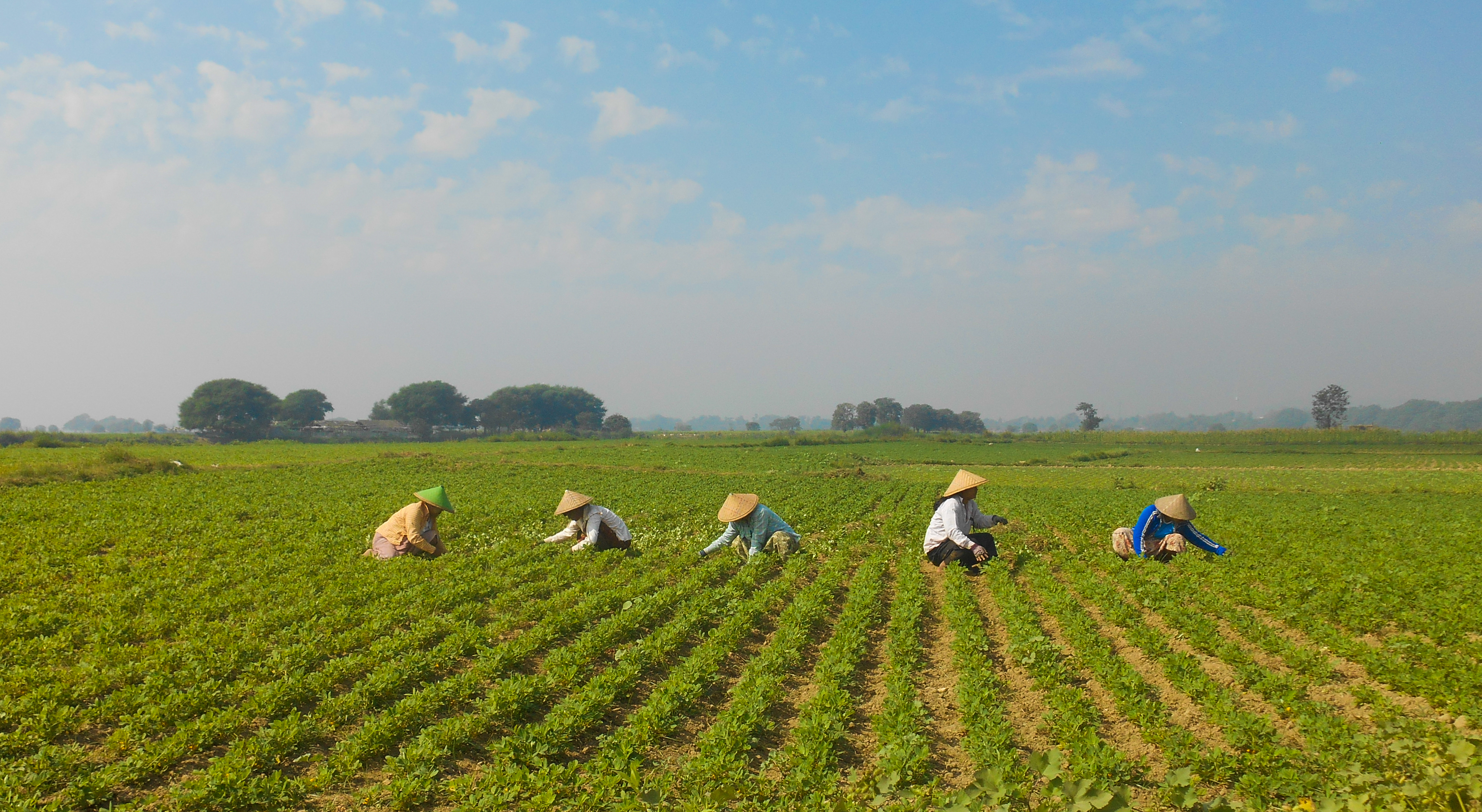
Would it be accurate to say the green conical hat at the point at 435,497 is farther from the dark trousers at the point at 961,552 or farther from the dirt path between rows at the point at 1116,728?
the dirt path between rows at the point at 1116,728

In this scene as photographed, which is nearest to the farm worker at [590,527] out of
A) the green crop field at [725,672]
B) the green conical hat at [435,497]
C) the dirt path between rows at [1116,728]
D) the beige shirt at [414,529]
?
the green crop field at [725,672]

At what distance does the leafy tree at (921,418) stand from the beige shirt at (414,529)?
577ft

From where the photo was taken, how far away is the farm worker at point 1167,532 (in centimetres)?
1270

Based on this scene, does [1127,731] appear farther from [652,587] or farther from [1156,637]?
[652,587]

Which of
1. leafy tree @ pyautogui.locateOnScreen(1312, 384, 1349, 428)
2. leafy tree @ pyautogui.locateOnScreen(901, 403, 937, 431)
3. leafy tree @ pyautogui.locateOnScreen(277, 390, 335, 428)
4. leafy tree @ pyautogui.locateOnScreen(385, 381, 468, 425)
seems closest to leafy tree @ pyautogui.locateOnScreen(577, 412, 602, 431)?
leafy tree @ pyautogui.locateOnScreen(385, 381, 468, 425)

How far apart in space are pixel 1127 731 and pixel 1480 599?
7161mm

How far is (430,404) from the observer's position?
125m

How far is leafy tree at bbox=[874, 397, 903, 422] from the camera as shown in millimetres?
184875

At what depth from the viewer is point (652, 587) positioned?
11586 mm

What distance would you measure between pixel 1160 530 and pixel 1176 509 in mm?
711

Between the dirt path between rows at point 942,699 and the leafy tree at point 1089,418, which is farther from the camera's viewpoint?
the leafy tree at point 1089,418

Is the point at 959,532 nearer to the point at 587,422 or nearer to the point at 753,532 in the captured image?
the point at 753,532

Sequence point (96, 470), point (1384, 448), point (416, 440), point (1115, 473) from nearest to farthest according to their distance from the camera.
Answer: point (96, 470), point (1115, 473), point (1384, 448), point (416, 440)

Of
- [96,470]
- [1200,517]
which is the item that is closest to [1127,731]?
[1200,517]
